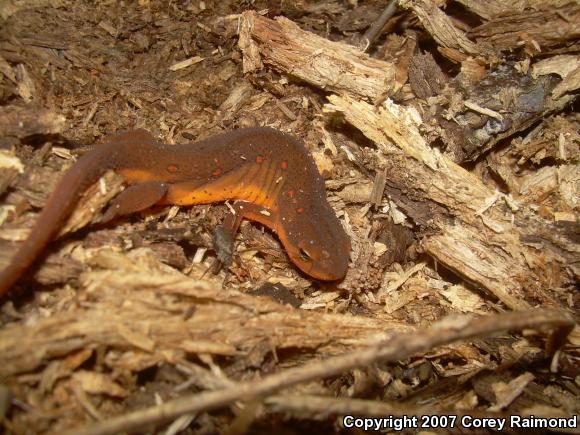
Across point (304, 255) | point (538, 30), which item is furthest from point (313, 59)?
point (538, 30)

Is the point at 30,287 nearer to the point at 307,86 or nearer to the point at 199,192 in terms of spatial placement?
the point at 199,192

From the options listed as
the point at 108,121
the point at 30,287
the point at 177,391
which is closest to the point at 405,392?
the point at 177,391

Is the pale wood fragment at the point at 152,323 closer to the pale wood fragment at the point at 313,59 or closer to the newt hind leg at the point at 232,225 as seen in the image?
the newt hind leg at the point at 232,225

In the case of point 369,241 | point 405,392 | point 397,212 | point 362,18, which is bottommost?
point 405,392

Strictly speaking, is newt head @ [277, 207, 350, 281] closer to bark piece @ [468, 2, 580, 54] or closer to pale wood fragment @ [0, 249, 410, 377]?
pale wood fragment @ [0, 249, 410, 377]

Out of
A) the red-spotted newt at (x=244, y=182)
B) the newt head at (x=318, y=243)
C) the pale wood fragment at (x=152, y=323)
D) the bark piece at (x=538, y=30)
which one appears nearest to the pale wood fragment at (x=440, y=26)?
the bark piece at (x=538, y=30)

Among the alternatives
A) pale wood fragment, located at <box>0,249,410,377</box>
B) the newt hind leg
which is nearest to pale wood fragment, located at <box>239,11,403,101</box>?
the newt hind leg

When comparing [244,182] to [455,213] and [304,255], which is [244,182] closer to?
[304,255]

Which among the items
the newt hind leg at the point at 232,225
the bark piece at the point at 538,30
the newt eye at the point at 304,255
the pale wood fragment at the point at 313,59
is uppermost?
the bark piece at the point at 538,30
